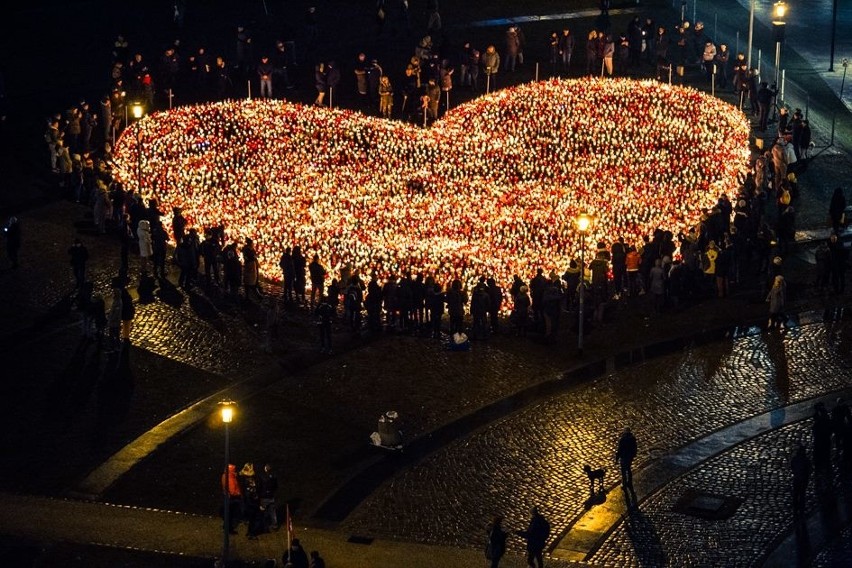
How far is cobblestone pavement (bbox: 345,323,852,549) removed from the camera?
94.7ft

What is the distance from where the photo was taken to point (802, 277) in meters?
40.5

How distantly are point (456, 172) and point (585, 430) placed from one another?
17.1 meters

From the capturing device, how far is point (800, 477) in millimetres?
28297

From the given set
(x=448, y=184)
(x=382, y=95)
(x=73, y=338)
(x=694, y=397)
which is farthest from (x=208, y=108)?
(x=694, y=397)

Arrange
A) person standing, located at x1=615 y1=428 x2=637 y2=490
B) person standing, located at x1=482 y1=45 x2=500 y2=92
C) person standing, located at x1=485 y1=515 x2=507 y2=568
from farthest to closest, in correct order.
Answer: person standing, located at x1=482 y1=45 x2=500 y2=92, person standing, located at x1=615 y1=428 x2=637 y2=490, person standing, located at x1=485 y1=515 x2=507 y2=568

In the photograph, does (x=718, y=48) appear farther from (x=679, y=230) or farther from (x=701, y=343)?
(x=701, y=343)

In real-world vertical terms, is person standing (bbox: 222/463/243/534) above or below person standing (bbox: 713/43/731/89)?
below

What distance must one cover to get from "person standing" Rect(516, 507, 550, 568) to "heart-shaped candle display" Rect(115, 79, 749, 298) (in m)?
13.2

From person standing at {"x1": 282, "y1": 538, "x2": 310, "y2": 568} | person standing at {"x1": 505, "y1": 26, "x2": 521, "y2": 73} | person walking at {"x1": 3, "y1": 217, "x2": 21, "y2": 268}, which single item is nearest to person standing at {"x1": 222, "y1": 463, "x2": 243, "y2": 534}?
person standing at {"x1": 282, "y1": 538, "x2": 310, "y2": 568}

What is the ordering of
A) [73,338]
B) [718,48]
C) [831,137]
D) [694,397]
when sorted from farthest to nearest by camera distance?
1. [718,48]
2. [831,137]
3. [73,338]
4. [694,397]

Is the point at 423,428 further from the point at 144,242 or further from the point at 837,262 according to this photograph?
the point at 837,262

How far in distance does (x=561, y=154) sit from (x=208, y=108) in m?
11.3

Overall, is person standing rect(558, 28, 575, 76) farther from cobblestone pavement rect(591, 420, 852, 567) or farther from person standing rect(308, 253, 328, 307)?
cobblestone pavement rect(591, 420, 852, 567)

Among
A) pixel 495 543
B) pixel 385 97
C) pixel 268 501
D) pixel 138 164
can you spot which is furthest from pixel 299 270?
pixel 385 97
